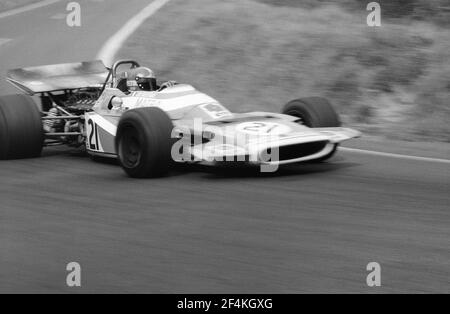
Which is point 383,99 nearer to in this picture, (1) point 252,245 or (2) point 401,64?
(2) point 401,64

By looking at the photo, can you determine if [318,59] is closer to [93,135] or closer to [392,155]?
[392,155]

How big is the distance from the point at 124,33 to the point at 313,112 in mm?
10198

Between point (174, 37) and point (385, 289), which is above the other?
point (174, 37)

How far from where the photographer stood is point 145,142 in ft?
29.6

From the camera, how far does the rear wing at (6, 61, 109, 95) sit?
452 inches

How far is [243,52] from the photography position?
52.1ft

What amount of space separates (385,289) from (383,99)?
25.2 ft

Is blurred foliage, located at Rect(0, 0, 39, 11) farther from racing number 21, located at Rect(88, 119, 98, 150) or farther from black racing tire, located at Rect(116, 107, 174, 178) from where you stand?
black racing tire, located at Rect(116, 107, 174, 178)

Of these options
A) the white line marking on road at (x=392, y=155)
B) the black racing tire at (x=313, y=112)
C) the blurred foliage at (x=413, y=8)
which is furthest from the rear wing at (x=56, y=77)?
the blurred foliage at (x=413, y=8)

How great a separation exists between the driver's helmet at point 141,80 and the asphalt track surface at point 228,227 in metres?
0.87

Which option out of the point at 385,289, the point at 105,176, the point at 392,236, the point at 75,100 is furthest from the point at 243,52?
the point at 385,289

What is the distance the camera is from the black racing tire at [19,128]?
34.8 ft

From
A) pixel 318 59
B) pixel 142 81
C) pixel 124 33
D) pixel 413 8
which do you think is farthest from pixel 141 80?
pixel 124 33

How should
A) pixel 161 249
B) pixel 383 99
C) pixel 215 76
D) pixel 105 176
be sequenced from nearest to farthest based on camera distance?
pixel 161 249
pixel 105 176
pixel 383 99
pixel 215 76
